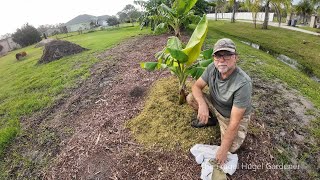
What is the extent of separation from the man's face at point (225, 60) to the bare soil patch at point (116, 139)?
1.20 m

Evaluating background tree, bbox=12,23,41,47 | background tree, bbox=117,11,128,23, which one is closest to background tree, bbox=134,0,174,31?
background tree, bbox=12,23,41,47

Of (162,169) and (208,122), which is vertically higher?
(208,122)

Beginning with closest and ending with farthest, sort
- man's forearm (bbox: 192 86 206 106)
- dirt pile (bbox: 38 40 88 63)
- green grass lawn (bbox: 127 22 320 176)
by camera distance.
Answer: man's forearm (bbox: 192 86 206 106), green grass lawn (bbox: 127 22 320 176), dirt pile (bbox: 38 40 88 63)

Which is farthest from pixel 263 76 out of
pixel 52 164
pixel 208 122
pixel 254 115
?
pixel 52 164

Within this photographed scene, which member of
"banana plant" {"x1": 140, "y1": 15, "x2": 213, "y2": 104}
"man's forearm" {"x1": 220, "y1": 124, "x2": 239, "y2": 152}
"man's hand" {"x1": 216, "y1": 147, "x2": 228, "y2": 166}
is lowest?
"man's hand" {"x1": 216, "y1": 147, "x2": 228, "y2": 166}

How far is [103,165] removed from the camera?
3.31 meters

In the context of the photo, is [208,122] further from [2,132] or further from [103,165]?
[2,132]

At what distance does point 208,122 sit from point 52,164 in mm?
2409

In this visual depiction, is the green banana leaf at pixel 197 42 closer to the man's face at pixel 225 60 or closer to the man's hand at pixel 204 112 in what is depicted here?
the man's face at pixel 225 60

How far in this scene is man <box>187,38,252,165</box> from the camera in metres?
2.79

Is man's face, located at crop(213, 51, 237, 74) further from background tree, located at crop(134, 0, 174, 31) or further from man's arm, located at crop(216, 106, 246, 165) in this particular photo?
background tree, located at crop(134, 0, 174, 31)

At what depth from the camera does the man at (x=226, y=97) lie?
279 centimetres

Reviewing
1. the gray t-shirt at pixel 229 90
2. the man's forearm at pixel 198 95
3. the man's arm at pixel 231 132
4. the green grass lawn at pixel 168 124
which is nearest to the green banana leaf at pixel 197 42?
the gray t-shirt at pixel 229 90

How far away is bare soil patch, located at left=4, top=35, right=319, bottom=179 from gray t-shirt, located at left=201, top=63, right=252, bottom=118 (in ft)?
2.32
